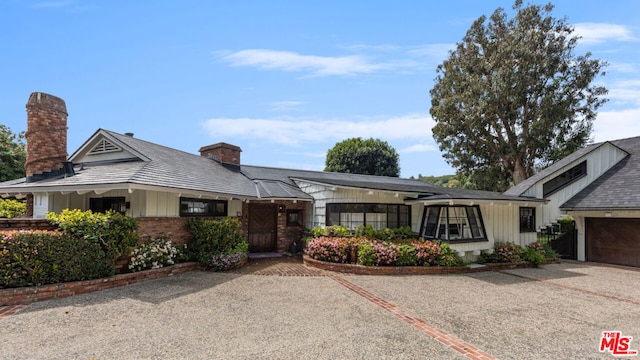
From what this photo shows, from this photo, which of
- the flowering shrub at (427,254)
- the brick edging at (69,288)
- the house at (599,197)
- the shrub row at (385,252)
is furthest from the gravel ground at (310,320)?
the house at (599,197)

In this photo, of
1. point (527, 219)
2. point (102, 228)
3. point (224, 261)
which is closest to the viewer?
point (102, 228)

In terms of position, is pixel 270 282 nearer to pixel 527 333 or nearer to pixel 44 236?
pixel 44 236

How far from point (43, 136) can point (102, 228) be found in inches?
254

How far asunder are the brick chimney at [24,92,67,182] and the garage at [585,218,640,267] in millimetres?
21492

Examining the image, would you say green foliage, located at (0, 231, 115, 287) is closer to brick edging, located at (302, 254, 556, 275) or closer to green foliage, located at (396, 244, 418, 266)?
brick edging, located at (302, 254, 556, 275)

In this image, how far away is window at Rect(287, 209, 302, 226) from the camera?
13.5 metres

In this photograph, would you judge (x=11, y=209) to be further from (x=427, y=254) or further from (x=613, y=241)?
(x=613, y=241)

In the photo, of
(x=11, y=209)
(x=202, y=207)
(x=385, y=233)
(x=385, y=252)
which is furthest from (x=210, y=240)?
(x=11, y=209)

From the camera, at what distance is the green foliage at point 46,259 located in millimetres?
6148

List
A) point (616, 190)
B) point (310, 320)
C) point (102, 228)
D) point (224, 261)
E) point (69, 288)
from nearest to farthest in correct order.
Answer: point (310, 320), point (69, 288), point (102, 228), point (224, 261), point (616, 190)

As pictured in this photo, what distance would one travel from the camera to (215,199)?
11.4 metres

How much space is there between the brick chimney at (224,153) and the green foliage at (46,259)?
816 cm

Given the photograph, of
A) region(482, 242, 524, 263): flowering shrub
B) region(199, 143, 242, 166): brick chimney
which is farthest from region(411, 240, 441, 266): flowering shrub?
region(199, 143, 242, 166): brick chimney

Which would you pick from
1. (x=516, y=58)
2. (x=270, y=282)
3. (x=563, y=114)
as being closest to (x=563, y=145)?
(x=563, y=114)
